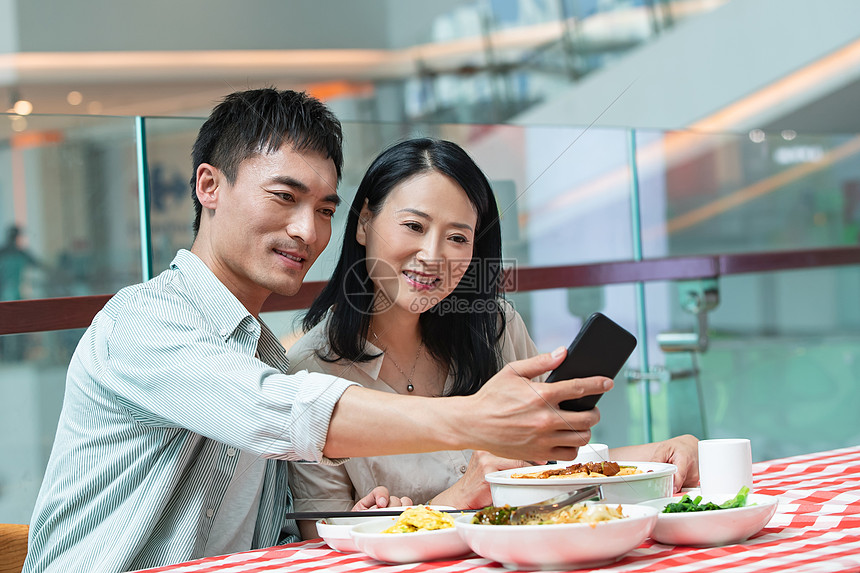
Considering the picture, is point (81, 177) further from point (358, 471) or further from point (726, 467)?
point (726, 467)

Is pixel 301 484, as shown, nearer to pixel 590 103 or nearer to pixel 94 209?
pixel 94 209

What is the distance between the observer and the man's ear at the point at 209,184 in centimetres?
129

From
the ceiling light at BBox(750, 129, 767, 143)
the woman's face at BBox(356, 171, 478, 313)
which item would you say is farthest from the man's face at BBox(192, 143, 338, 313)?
the ceiling light at BBox(750, 129, 767, 143)

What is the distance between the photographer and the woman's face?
147 cm

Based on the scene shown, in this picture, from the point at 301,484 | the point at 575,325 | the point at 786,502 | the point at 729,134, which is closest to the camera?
the point at 786,502

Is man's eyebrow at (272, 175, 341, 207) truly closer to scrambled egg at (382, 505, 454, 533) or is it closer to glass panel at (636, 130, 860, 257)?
scrambled egg at (382, 505, 454, 533)

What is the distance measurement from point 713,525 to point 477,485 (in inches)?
14.9

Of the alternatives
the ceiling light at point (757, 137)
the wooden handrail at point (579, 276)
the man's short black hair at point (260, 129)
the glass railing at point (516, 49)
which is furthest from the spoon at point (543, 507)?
the glass railing at point (516, 49)

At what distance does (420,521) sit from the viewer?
98 centimetres

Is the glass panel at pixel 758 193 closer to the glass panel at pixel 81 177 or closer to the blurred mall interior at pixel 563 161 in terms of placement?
the blurred mall interior at pixel 563 161

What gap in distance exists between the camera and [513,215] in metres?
2.42

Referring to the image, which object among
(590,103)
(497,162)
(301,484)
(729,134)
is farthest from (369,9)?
(301,484)

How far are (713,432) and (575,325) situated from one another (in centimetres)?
113

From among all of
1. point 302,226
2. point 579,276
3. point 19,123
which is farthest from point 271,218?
point 579,276
